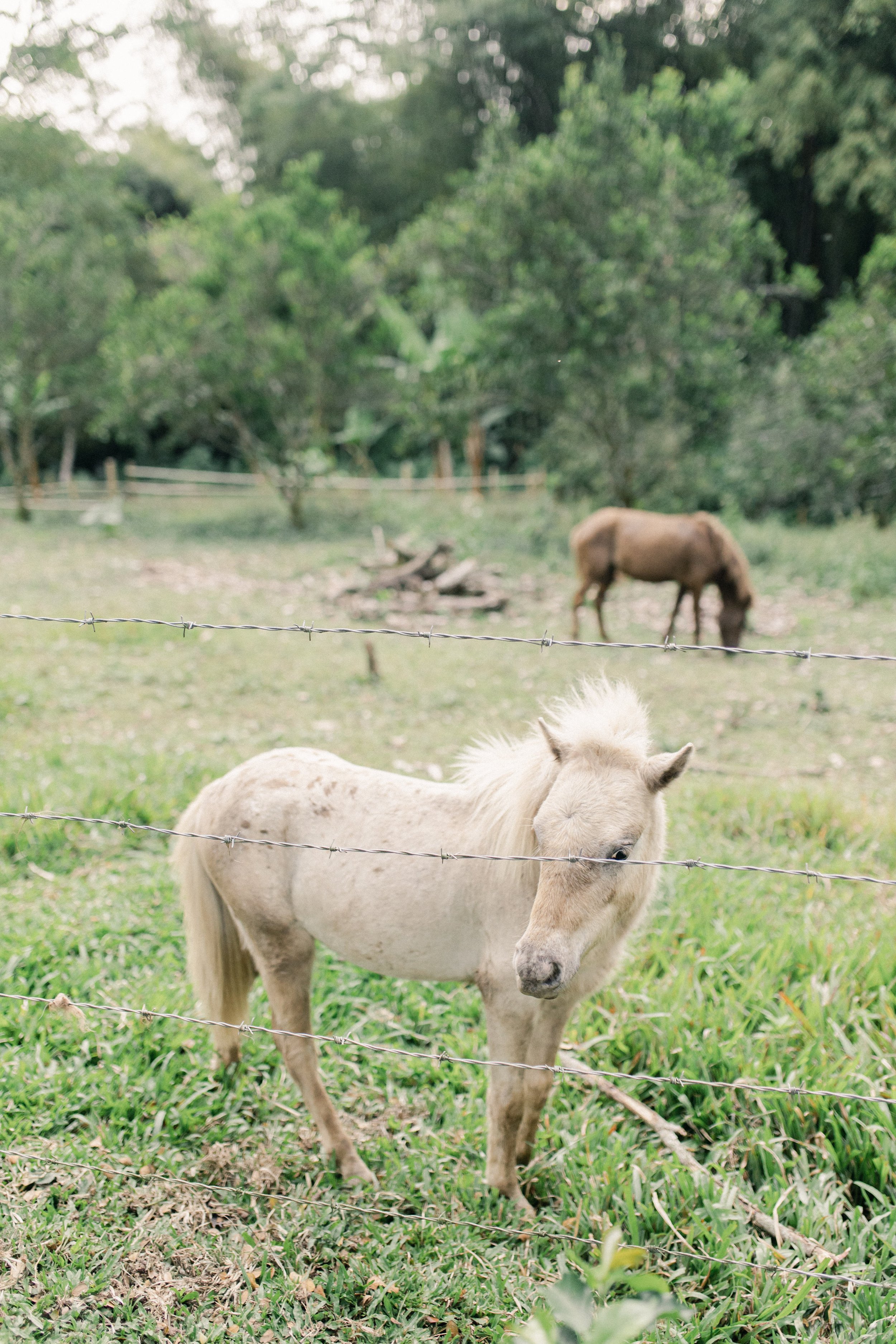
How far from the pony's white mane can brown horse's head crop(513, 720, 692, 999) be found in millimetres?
39

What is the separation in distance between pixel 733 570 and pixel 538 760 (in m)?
6.93

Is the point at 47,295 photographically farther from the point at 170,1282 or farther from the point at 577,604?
the point at 170,1282

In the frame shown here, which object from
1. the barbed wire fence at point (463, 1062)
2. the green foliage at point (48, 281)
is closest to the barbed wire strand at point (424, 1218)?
the barbed wire fence at point (463, 1062)

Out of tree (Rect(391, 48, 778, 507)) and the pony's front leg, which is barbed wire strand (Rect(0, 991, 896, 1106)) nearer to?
the pony's front leg

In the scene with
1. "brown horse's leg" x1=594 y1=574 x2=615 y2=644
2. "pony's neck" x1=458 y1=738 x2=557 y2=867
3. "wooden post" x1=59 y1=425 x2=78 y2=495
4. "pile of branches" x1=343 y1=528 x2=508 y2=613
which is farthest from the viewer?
"wooden post" x1=59 y1=425 x2=78 y2=495

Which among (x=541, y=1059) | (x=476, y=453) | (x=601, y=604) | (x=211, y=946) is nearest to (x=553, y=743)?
(x=541, y=1059)

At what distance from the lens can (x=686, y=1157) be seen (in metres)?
2.61

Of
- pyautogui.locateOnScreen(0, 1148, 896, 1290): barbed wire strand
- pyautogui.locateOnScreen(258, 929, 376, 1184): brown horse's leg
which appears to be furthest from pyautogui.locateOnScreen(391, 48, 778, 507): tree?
pyautogui.locateOnScreen(0, 1148, 896, 1290): barbed wire strand

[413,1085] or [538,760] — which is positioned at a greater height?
[538,760]

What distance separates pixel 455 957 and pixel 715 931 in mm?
1686

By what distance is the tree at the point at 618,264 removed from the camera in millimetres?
13023

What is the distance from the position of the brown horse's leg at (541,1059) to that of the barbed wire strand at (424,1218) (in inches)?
9.8

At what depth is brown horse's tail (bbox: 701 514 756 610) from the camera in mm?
8578

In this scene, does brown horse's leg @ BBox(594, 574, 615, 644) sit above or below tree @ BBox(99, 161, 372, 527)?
below
